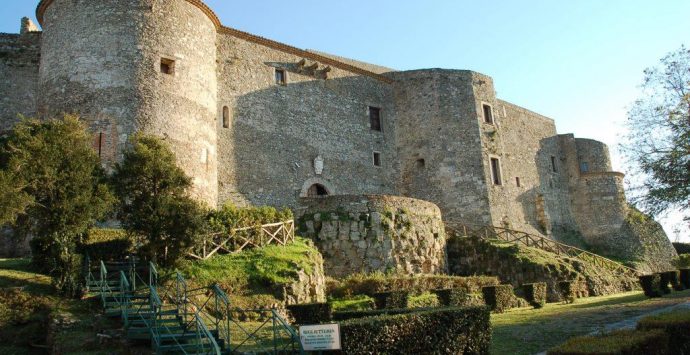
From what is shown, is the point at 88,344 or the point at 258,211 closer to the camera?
the point at 88,344

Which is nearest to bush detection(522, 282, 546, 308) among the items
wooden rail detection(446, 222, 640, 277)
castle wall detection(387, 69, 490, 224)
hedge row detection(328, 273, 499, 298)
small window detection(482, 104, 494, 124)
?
hedge row detection(328, 273, 499, 298)

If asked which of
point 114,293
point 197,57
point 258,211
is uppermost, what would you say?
point 197,57

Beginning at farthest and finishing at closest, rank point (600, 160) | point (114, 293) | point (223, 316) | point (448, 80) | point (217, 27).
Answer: point (600, 160) < point (448, 80) < point (217, 27) < point (223, 316) < point (114, 293)

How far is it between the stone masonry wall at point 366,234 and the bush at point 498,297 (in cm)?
455

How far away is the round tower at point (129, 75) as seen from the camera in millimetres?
21234

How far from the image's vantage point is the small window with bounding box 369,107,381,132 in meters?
33.2

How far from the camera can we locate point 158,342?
10.6 m

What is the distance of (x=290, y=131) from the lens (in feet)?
93.6

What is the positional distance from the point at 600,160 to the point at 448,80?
552 inches

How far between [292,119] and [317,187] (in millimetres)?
3536

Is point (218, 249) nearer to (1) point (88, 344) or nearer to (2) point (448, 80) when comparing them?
(1) point (88, 344)

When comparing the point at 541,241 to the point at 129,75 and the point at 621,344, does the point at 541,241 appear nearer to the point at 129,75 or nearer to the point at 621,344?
the point at 129,75

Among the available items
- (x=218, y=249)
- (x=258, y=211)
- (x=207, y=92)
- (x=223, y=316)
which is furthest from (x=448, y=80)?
(x=223, y=316)

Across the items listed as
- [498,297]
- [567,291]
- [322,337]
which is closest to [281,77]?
[498,297]
